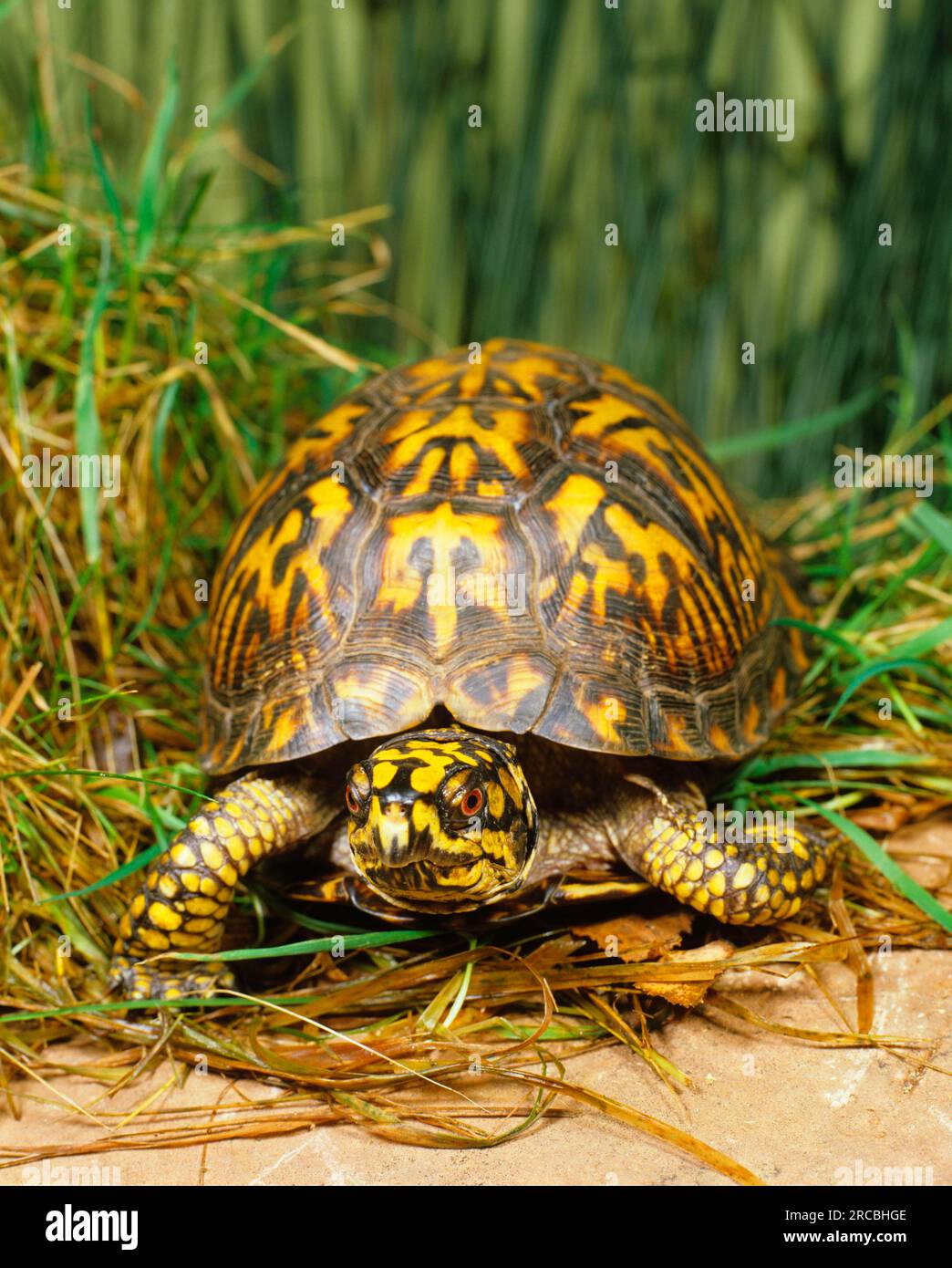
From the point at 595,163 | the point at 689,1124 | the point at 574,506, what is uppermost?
the point at 595,163

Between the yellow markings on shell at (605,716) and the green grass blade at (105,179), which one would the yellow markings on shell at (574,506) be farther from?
the green grass blade at (105,179)

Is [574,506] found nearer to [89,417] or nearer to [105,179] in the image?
[89,417]

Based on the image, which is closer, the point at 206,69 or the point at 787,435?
the point at 787,435

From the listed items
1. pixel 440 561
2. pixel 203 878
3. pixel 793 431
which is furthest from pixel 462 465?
pixel 793 431

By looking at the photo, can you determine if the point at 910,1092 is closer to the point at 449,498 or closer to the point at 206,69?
the point at 449,498

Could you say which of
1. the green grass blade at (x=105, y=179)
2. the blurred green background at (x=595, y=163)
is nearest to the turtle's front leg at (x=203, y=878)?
the green grass blade at (x=105, y=179)

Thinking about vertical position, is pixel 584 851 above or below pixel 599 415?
below

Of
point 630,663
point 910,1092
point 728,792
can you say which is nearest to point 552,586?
point 630,663
